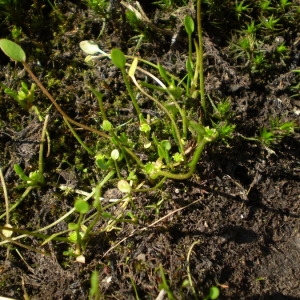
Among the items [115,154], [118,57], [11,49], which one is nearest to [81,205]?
[115,154]

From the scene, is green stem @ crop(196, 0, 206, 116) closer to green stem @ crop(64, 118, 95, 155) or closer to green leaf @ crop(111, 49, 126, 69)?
green leaf @ crop(111, 49, 126, 69)

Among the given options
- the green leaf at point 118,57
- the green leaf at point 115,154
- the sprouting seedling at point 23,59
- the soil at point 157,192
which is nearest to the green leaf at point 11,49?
the sprouting seedling at point 23,59

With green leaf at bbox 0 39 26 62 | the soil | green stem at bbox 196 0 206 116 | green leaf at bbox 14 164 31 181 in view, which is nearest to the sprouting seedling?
green leaf at bbox 0 39 26 62

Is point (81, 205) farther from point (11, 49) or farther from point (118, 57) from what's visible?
point (11, 49)

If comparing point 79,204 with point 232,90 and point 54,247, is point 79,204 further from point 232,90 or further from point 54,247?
point 232,90

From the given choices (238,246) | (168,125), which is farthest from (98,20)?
(238,246)

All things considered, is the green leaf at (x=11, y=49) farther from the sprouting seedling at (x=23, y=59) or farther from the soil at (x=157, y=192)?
the soil at (x=157, y=192)
